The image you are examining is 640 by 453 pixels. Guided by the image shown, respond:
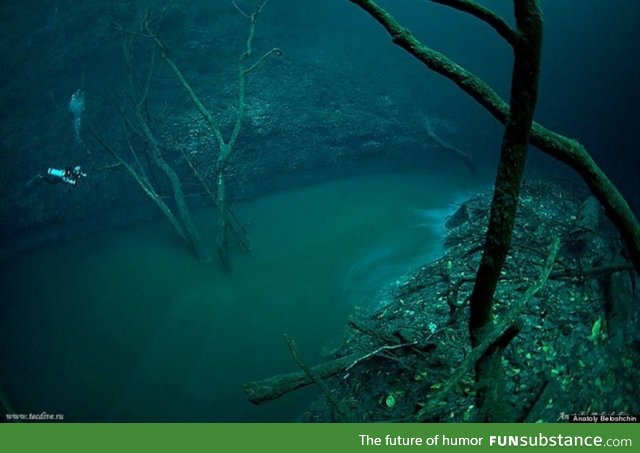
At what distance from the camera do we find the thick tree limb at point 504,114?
2.62 m

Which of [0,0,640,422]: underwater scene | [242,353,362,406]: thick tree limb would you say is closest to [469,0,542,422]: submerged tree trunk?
[0,0,640,422]: underwater scene

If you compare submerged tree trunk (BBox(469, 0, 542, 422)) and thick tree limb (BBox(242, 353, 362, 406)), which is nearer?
submerged tree trunk (BBox(469, 0, 542, 422))

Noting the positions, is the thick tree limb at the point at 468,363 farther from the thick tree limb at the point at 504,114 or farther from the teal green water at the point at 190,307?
the teal green water at the point at 190,307

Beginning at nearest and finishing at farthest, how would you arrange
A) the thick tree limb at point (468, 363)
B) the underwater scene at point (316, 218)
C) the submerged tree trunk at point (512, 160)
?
the submerged tree trunk at point (512, 160), the thick tree limb at point (468, 363), the underwater scene at point (316, 218)

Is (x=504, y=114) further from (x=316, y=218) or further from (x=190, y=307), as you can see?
(x=316, y=218)

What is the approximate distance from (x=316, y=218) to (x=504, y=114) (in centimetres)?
1121

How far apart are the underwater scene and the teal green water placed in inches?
2.4

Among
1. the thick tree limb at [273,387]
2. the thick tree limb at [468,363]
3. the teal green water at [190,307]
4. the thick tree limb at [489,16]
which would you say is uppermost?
the thick tree limb at [489,16]

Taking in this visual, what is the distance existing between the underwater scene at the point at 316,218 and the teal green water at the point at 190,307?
0.06 metres

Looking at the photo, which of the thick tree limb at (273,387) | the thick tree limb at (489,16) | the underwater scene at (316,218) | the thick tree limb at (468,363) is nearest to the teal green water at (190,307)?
the underwater scene at (316,218)

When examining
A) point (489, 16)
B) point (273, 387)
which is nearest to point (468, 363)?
point (489, 16)

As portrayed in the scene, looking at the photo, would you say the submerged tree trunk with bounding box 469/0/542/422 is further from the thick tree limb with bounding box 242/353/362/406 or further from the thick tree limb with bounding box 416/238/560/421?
the thick tree limb with bounding box 242/353/362/406

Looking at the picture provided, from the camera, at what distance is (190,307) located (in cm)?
988

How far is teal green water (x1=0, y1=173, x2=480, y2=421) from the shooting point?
780cm
